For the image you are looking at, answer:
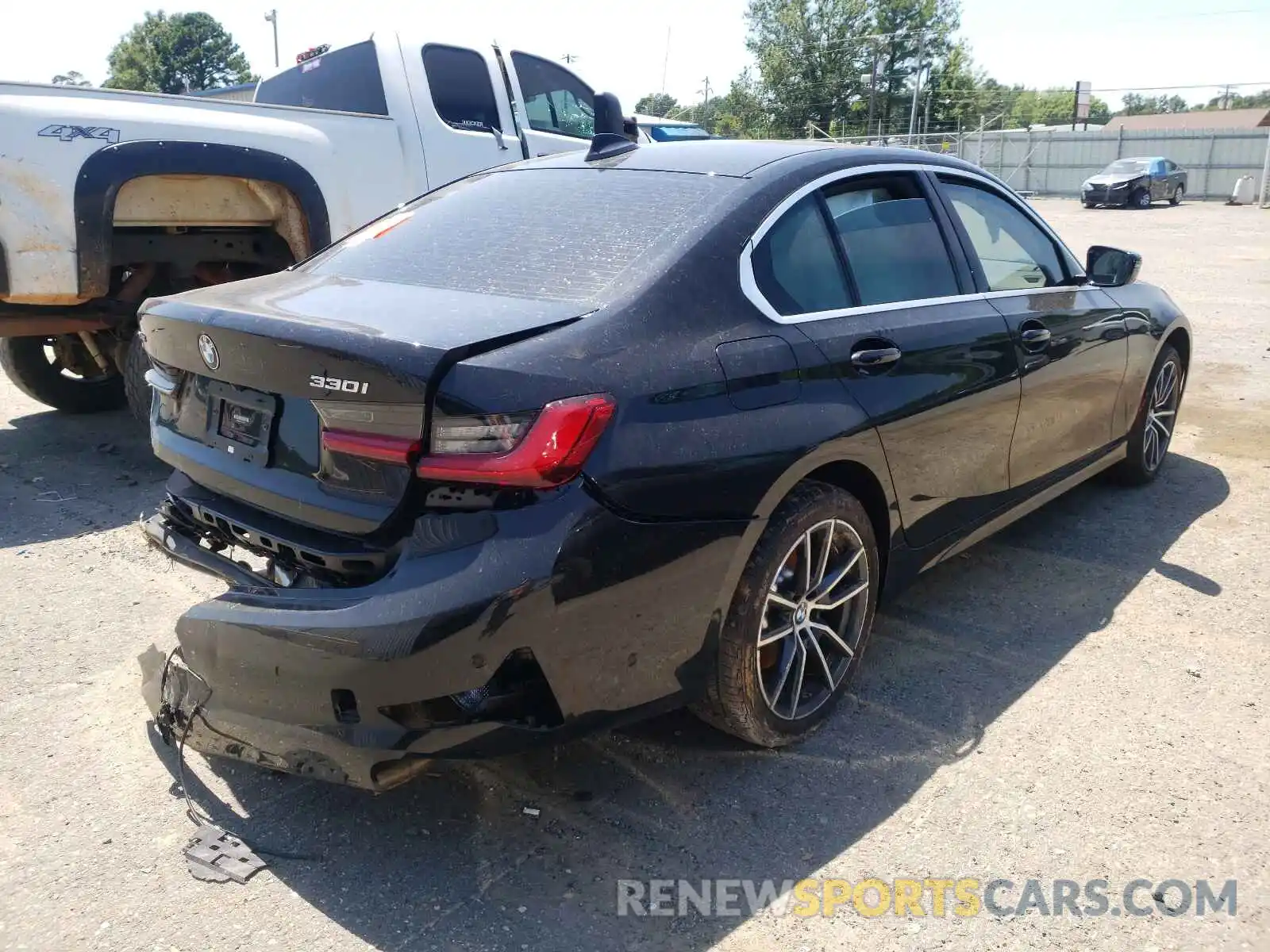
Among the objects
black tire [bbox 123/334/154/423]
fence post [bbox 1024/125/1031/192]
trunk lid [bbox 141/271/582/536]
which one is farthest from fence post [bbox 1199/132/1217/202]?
trunk lid [bbox 141/271/582/536]

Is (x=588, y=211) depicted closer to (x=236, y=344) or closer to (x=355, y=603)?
(x=236, y=344)

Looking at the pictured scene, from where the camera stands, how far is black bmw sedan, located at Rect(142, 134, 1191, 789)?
2266mm

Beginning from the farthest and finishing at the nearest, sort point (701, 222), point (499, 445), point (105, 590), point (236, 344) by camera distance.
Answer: point (105, 590), point (701, 222), point (236, 344), point (499, 445)

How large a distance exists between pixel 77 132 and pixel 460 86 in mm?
2630

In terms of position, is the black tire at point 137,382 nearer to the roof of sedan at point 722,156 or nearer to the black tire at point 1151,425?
the roof of sedan at point 722,156

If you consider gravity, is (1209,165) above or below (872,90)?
below

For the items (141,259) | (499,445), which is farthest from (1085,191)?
(499,445)

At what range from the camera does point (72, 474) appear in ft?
18.5

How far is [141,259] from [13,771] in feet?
10.7

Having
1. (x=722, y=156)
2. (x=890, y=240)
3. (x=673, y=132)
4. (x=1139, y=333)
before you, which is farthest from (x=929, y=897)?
(x=673, y=132)

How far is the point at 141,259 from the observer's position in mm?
5410

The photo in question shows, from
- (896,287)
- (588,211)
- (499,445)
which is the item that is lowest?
(499,445)

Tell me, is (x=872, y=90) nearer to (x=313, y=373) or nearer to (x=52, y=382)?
(x=52, y=382)

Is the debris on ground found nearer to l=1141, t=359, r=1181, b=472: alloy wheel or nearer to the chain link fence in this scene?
l=1141, t=359, r=1181, b=472: alloy wheel
